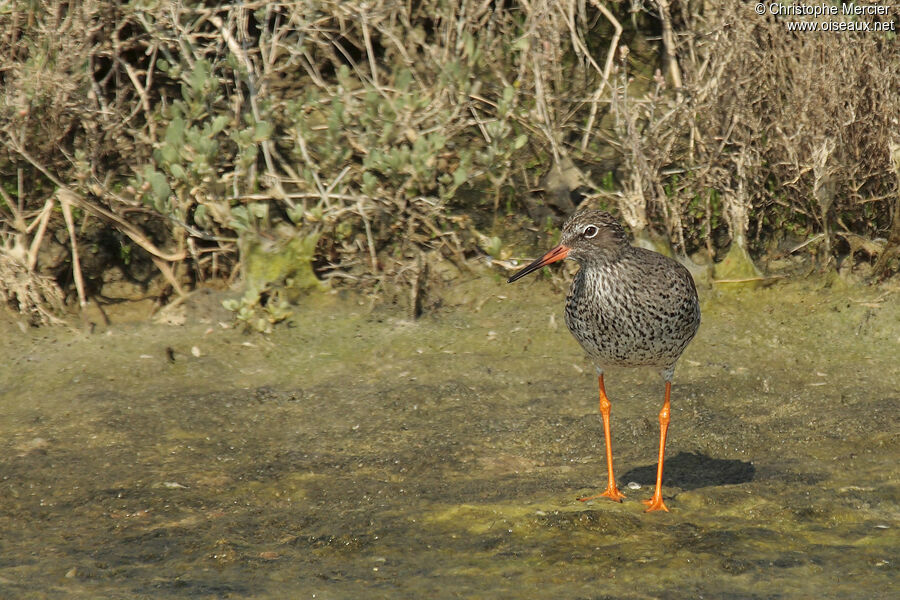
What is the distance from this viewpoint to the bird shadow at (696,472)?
608cm

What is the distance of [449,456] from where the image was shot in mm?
6395

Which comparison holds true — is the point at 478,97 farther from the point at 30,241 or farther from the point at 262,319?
the point at 30,241

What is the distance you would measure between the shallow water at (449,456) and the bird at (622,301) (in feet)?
1.84

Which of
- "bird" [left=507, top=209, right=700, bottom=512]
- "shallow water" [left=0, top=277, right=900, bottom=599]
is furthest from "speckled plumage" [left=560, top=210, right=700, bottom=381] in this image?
"shallow water" [left=0, top=277, right=900, bottom=599]

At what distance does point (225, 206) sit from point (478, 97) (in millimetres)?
2143

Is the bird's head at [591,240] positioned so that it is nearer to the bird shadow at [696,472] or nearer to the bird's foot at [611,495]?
the bird's foot at [611,495]

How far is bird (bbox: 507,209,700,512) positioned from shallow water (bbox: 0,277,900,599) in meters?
0.56

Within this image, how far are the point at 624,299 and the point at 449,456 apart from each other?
1.41 meters

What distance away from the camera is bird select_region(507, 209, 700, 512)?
583 cm

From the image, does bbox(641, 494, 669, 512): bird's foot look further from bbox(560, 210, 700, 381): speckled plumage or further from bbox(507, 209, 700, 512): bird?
bbox(560, 210, 700, 381): speckled plumage

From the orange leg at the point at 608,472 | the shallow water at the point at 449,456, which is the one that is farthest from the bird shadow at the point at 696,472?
the orange leg at the point at 608,472

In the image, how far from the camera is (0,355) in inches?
297

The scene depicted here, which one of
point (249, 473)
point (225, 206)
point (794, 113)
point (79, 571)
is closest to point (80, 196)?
point (225, 206)

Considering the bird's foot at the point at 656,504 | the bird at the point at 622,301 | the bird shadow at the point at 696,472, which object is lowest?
the bird shadow at the point at 696,472
